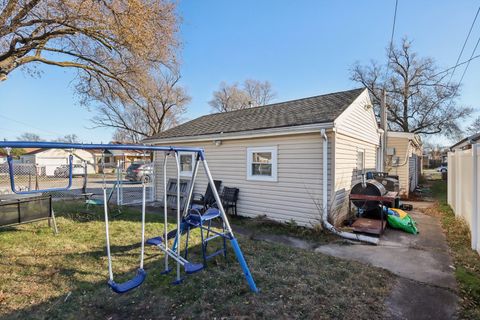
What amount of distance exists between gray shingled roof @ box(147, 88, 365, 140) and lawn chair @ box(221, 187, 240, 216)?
1.87 meters

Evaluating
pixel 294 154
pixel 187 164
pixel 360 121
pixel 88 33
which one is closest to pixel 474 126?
pixel 360 121

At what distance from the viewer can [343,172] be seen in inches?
274

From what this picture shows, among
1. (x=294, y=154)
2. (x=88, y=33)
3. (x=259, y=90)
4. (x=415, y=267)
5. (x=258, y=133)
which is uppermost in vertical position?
(x=259, y=90)

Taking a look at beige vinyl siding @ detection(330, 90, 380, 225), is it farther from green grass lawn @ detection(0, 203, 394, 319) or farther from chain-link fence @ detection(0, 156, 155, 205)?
chain-link fence @ detection(0, 156, 155, 205)

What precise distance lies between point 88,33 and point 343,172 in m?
8.68

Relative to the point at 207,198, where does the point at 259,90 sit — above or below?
A: above

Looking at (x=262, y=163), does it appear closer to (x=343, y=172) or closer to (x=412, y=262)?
(x=343, y=172)

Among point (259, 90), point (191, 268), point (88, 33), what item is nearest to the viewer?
point (191, 268)

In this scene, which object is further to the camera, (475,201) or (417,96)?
(417,96)

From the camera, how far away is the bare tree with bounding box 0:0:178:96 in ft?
21.7

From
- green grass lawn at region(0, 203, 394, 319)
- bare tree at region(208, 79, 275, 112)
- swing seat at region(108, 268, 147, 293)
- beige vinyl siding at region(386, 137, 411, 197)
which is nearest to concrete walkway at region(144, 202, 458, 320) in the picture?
green grass lawn at region(0, 203, 394, 319)

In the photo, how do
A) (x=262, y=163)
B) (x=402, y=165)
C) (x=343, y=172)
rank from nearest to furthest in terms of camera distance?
(x=343, y=172), (x=262, y=163), (x=402, y=165)

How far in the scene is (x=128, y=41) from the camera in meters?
7.53

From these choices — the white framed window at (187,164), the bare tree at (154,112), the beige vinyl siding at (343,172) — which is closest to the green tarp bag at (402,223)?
the beige vinyl siding at (343,172)
